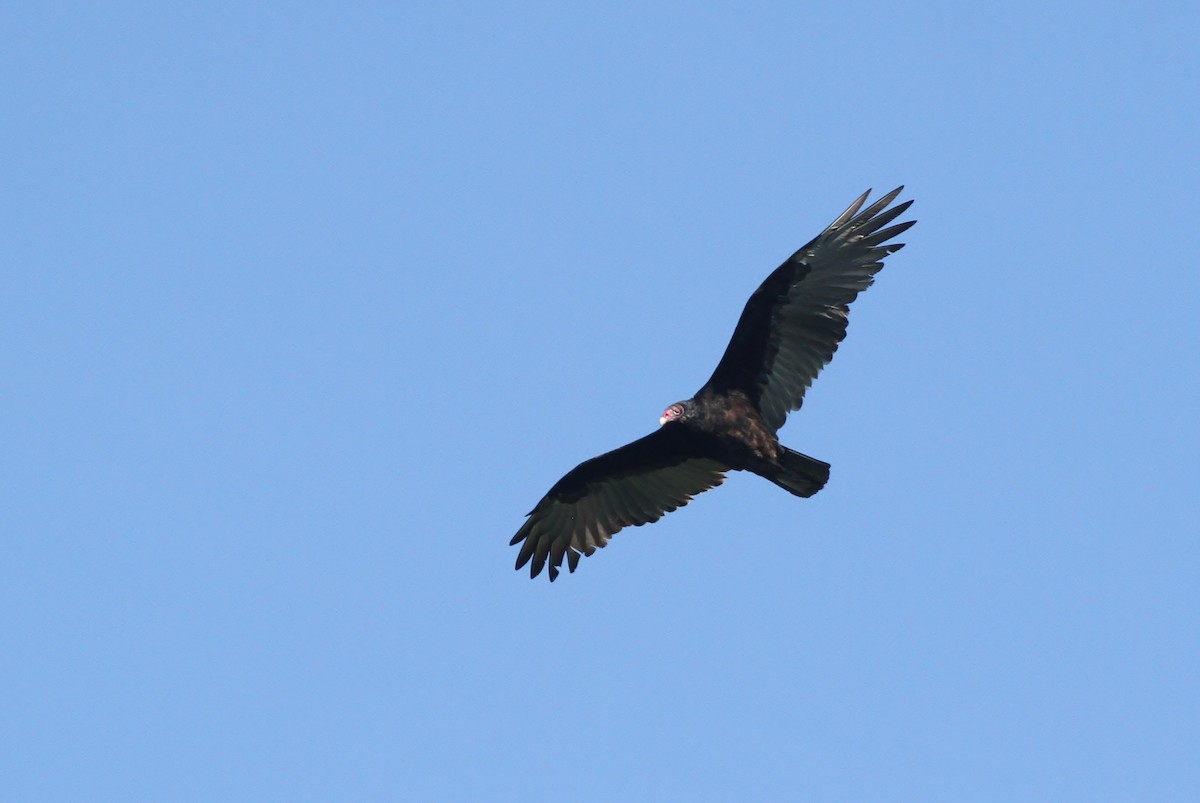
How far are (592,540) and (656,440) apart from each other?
1100 millimetres

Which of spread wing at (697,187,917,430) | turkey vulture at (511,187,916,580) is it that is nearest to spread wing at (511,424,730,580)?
turkey vulture at (511,187,916,580)

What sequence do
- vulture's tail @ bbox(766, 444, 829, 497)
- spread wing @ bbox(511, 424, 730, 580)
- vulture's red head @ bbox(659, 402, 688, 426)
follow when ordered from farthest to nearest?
spread wing @ bbox(511, 424, 730, 580) → vulture's red head @ bbox(659, 402, 688, 426) → vulture's tail @ bbox(766, 444, 829, 497)

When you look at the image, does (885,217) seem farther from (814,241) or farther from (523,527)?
(523,527)

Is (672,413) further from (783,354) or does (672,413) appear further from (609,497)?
(609,497)

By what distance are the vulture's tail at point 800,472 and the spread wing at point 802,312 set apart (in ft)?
1.17

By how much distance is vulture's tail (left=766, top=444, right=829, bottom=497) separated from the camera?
10.7 m

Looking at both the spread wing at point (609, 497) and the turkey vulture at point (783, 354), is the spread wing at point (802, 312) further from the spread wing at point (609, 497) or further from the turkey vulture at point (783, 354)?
the spread wing at point (609, 497)

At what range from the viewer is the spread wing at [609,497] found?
1174 cm

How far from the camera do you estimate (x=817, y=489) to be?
1076 cm

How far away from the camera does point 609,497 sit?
12062mm

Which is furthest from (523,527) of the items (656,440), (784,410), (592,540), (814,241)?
(814,241)

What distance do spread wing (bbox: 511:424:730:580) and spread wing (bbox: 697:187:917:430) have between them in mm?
785

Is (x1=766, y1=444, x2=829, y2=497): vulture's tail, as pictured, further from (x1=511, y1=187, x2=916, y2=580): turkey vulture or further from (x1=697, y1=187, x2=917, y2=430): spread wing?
(x1=697, y1=187, x2=917, y2=430): spread wing

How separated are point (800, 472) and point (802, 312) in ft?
3.54
